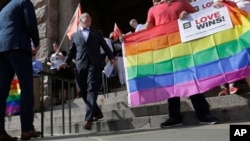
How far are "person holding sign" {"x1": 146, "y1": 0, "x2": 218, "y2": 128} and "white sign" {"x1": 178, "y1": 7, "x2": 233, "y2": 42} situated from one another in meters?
0.13

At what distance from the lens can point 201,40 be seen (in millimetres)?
5652

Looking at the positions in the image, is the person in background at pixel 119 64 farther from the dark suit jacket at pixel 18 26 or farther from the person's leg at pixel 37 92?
the dark suit jacket at pixel 18 26

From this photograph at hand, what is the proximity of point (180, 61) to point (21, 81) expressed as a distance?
7.36ft

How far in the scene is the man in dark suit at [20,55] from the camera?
15.8 ft

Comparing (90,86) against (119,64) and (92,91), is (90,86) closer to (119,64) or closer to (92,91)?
(92,91)

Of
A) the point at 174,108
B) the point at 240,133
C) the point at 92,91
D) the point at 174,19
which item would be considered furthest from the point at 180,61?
the point at 240,133

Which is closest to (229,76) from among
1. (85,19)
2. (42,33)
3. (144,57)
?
(144,57)

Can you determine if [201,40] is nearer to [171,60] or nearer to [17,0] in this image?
[171,60]

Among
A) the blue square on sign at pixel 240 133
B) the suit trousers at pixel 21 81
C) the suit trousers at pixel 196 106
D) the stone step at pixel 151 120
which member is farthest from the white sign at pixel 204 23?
the blue square on sign at pixel 240 133

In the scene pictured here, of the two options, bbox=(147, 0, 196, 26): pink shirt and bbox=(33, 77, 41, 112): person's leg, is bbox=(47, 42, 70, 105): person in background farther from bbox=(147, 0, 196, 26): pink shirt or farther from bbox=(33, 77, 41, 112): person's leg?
bbox=(147, 0, 196, 26): pink shirt

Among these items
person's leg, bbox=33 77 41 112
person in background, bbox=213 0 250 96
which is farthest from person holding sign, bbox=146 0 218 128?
person's leg, bbox=33 77 41 112

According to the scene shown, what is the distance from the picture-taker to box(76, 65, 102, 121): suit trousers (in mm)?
5684

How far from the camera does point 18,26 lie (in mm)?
4996

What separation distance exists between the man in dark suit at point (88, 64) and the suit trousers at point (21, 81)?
1051mm
